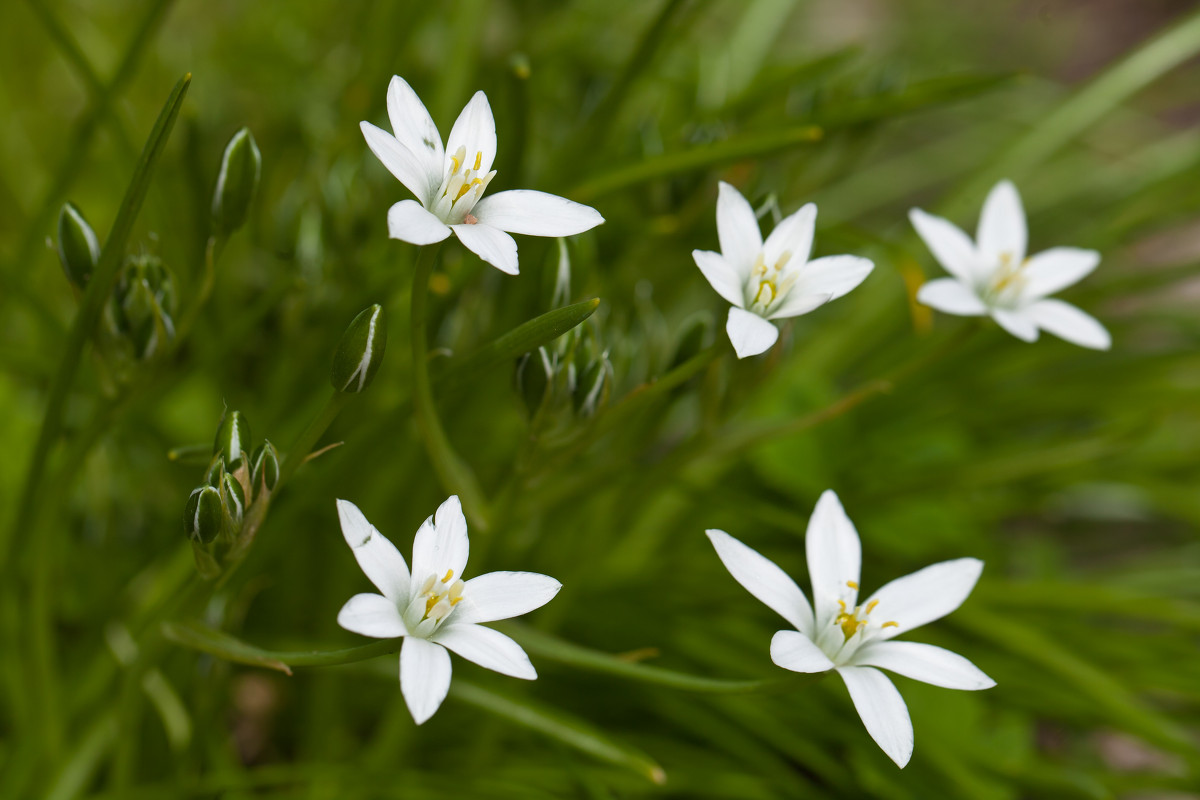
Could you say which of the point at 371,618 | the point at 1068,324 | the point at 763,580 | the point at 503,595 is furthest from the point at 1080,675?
the point at 371,618

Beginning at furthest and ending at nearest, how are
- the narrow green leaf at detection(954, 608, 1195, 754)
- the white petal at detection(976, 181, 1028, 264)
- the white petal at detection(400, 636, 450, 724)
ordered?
the narrow green leaf at detection(954, 608, 1195, 754)
the white petal at detection(976, 181, 1028, 264)
the white petal at detection(400, 636, 450, 724)

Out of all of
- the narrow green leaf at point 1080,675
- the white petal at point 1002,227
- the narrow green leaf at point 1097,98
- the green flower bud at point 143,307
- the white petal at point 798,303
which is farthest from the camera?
the narrow green leaf at point 1097,98

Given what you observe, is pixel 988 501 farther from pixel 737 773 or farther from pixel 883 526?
pixel 737 773

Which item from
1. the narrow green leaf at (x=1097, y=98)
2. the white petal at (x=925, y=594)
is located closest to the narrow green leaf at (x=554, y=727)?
the white petal at (x=925, y=594)

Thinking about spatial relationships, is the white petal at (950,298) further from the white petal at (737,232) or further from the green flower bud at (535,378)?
the green flower bud at (535,378)

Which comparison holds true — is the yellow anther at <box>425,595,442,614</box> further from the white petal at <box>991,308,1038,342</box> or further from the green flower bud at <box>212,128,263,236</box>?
the white petal at <box>991,308,1038,342</box>

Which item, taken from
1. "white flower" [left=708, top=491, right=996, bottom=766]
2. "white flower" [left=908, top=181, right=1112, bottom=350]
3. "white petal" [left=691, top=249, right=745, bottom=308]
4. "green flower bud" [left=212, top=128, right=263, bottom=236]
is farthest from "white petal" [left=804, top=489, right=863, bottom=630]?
"green flower bud" [left=212, top=128, right=263, bottom=236]

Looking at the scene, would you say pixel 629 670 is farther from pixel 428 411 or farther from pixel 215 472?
pixel 215 472

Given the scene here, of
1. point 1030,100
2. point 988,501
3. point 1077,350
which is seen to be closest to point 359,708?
point 988,501
